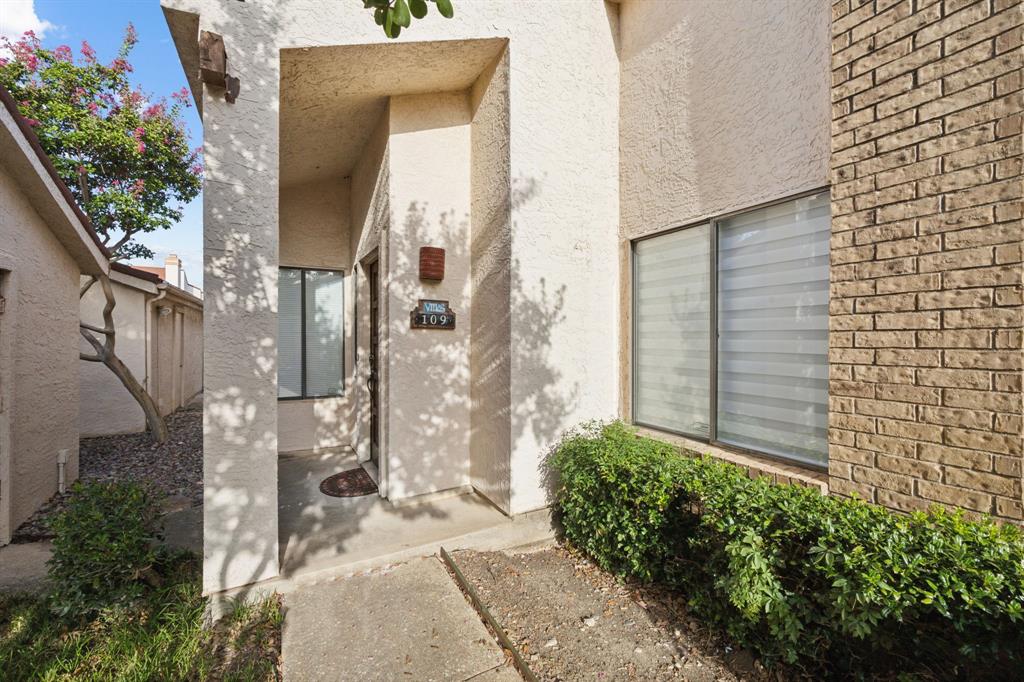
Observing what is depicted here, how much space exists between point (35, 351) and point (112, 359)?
3.44 meters

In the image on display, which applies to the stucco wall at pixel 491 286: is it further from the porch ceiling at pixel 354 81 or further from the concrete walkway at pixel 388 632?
the concrete walkway at pixel 388 632

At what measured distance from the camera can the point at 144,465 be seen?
661 cm

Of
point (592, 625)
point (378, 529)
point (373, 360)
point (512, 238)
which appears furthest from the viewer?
point (373, 360)

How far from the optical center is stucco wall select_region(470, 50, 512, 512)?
13.3 ft

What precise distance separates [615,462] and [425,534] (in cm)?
176

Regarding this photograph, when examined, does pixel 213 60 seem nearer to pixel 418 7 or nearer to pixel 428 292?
pixel 418 7

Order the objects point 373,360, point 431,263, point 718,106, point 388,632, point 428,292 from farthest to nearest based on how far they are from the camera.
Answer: point 373,360 → point 428,292 → point 431,263 → point 718,106 → point 388,632

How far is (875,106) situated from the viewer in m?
2.57

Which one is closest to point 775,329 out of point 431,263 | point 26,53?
point 431,263

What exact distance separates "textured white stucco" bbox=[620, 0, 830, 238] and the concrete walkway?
143 inches

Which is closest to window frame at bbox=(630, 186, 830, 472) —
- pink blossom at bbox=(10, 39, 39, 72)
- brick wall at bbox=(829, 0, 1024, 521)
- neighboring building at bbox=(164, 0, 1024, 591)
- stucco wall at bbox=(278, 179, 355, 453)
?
neighboring building at bbox=(164, 0, 1024, 591)

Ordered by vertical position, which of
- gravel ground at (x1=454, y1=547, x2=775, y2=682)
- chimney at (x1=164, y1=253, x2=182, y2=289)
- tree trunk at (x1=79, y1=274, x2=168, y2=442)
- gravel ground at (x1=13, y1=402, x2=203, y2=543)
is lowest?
gravel ground at (x1=454, y1=547, x2=775, y2=682)

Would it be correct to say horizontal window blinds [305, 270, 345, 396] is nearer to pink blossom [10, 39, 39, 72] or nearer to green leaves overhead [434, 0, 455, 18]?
green leaves overhead [434, 0, 455, 18]

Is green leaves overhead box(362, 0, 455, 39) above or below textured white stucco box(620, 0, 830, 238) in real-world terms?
below
